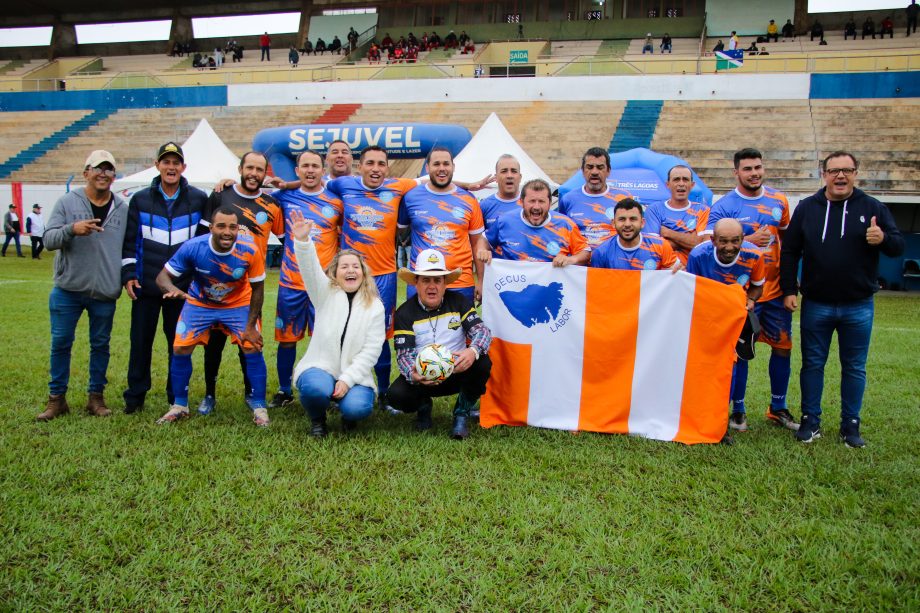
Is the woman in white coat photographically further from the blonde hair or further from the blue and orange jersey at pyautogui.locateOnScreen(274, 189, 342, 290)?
the blue and orange jersey at pyautogui.locateOnScreen(274, 189, 342, 290)

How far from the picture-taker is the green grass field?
2.76m

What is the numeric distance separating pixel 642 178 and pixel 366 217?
717cm

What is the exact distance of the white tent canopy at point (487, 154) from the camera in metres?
14.8

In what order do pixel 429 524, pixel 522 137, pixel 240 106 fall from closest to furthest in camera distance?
pixel 429 524 → pixel 522 137 → pixel 240 106

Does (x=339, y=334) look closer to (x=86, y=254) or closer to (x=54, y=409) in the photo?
(x=86, y=254)

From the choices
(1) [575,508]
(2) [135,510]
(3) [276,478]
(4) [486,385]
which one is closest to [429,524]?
(1) [575,508]

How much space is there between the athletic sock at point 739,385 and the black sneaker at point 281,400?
Result: 357 centimetres

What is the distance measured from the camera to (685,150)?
20484 mm

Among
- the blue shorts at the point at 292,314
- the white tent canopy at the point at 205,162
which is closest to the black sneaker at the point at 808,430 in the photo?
the blue shorts at the point at 292,314

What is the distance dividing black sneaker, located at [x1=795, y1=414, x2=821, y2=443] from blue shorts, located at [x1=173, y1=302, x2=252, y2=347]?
4.05 metres

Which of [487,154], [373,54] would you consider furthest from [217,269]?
[373,54]

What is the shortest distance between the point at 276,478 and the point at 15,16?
48885 mm

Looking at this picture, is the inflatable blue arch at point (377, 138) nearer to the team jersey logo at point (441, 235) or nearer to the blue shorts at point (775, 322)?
the team jersey logo at point (441, 235)

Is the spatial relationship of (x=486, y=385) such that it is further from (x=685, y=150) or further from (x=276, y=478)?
(x=685, y=150)
